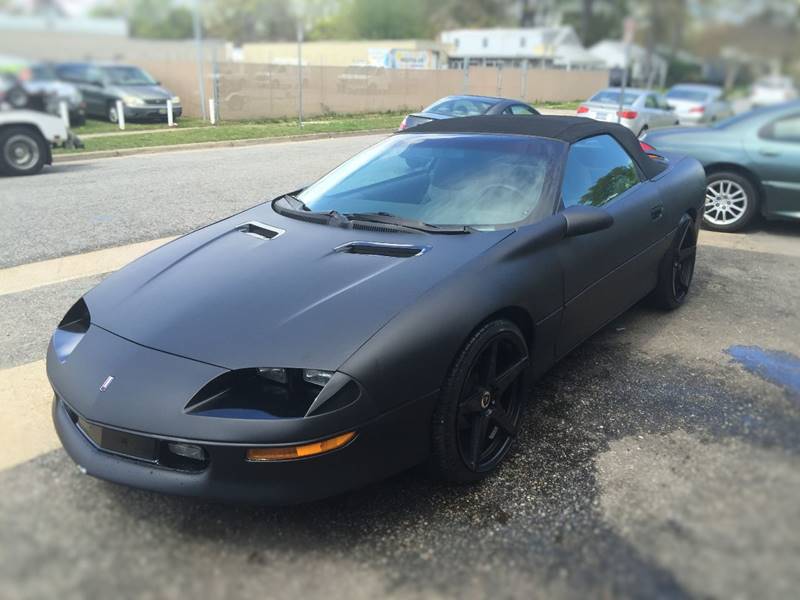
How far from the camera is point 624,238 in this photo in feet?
12.4

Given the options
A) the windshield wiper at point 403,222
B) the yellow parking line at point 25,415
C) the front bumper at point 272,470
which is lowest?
the yellow parking line at point 25,415

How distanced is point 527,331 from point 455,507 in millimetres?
881

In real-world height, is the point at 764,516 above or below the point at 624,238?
below

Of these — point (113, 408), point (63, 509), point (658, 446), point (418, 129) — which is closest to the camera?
point (113, 408)

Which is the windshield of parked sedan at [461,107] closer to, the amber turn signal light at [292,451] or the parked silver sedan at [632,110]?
the parked silver sedan at [632,110]

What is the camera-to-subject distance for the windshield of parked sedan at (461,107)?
12.9 m

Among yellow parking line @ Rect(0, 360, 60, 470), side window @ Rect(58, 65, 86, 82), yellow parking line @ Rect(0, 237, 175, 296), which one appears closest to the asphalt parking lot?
yellow parking line @ Rect(0, 360, 60, 470)

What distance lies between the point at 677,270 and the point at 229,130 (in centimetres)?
1486

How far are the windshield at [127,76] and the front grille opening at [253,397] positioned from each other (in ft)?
55.9

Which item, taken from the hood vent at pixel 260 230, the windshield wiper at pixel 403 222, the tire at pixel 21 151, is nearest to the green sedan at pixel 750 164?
the windshield wiper at pixel 403 222

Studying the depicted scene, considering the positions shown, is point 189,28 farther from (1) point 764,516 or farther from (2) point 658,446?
(1) point 764,516

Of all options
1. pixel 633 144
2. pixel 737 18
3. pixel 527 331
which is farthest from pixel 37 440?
pixel 737 18

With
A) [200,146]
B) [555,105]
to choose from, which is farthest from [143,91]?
[555,105]

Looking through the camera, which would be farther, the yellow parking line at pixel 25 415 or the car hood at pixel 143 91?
the car hood at pixel 143 91
